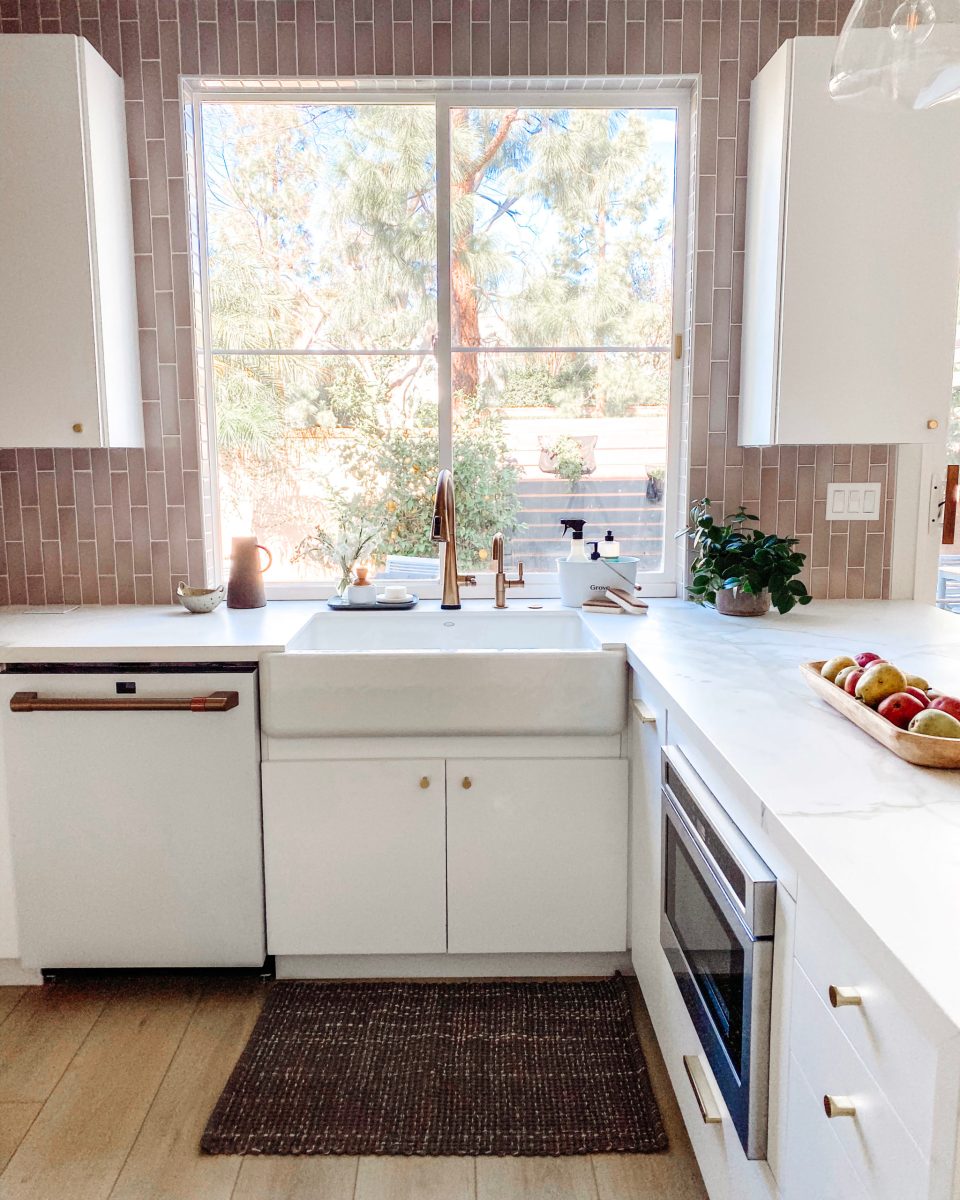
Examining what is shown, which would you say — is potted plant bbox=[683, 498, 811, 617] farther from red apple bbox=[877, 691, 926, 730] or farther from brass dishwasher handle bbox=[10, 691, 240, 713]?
brass dishwasher handle bbox=[10, 691, 240, 713]

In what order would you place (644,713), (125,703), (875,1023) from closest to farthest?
(875,1023) → (644,713) → (125,703)

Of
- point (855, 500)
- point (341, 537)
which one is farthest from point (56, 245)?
point (855, 500)

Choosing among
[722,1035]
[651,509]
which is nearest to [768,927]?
[722,1035]

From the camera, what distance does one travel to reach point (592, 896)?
7.28ft

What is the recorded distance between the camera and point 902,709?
137 centimetres

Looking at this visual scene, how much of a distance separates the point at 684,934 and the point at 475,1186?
0.61 m

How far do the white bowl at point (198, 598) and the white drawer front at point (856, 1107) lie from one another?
188 cm

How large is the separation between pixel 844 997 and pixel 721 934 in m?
0.44

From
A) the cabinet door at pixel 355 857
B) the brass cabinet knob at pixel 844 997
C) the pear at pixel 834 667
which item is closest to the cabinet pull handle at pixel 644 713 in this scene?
the pear at pixel 834 667

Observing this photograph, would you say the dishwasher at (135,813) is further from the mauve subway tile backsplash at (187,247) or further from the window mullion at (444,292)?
the window mullion at (444,292)

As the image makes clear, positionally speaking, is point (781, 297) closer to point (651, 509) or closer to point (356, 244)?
point (651, 509)

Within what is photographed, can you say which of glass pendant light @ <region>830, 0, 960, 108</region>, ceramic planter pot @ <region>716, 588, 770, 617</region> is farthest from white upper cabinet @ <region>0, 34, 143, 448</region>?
glass pendant light @ <region>830, 0, 960, 108</region>

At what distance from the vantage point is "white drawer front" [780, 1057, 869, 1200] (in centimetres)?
99

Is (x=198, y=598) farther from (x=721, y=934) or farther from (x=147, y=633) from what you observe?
(x=721, y=934)
